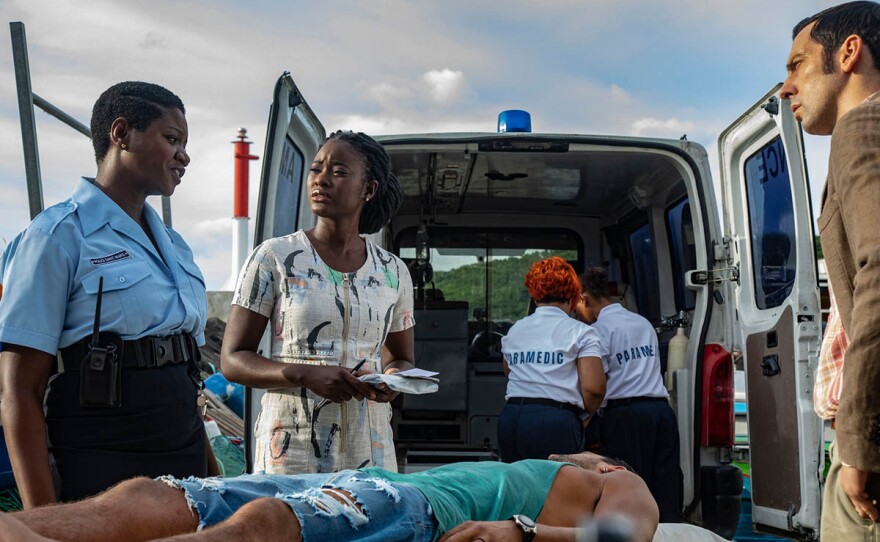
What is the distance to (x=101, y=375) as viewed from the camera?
210 centimetres

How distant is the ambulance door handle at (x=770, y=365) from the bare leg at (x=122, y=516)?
8.70ft

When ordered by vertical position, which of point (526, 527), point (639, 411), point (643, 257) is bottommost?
point (526, 527)

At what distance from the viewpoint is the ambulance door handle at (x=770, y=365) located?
3.70m

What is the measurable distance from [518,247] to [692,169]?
2.35 m

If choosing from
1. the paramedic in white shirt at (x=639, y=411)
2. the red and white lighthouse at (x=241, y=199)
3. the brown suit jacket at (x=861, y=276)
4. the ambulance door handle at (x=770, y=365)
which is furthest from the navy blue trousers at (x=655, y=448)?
the red and white lighthouse at (x=241, y=199)

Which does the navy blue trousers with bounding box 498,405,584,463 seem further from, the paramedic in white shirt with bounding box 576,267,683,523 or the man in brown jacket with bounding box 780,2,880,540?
the man in brown jacket with bounding box 780,2,880,540

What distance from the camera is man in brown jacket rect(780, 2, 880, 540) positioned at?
1767 millimetres

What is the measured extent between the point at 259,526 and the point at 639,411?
291cm

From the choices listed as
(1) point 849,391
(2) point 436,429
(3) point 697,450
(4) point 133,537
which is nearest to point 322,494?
(4) point 133,537

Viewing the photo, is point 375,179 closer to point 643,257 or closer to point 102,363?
point 102,363

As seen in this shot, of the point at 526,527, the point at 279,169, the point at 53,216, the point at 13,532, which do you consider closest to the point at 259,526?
the point at 13,532

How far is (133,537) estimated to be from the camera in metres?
1.77

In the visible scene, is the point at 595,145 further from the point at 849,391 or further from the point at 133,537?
the point at 133,537

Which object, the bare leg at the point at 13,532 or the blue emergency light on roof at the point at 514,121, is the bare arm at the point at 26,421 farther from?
the blue emergency light on roof at the point at 514,121
